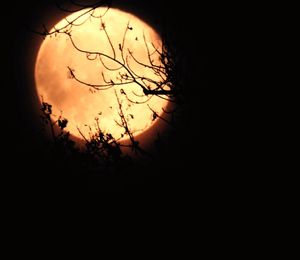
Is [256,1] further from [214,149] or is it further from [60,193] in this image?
[60,193]

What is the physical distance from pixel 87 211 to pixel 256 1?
1260cm

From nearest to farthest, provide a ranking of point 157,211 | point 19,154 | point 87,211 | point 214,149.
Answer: point 214,149 < point 157,211 < point 87,211 < point 19,154

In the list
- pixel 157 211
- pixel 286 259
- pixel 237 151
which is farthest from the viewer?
pixel 157 211

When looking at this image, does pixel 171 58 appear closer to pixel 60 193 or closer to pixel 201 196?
pixel 201 196

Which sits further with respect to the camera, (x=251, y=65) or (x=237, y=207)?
(x=237, y=207)

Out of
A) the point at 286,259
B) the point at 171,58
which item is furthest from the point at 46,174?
the point at 286,259

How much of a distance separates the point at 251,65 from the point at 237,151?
2.25 metres

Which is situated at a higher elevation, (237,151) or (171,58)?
(171,58)

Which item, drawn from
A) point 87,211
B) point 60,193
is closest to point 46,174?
point 60,193

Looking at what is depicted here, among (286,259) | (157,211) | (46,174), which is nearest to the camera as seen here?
(286,259)

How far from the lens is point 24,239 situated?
14352 millimetres

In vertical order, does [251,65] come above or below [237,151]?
above

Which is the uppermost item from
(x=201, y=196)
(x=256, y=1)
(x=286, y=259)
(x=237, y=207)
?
(x=256, y=1)

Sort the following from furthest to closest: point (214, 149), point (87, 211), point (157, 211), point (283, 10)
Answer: point (87, 211)
point (157, 211)
point (214, 149)
point (283, 10)
